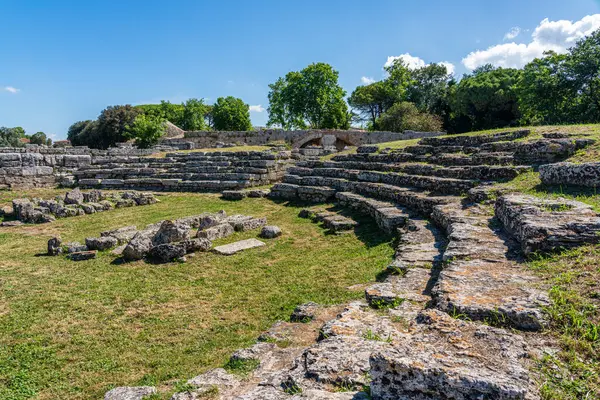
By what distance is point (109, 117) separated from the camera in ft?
152

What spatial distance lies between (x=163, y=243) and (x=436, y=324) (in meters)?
6.47

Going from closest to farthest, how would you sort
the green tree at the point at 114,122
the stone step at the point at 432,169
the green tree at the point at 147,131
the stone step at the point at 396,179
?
the stone step at the point at 432,169 < the stone step at the point at 396,179 < the green tree at the point at 147,131 < the green tree at the point at 114,122

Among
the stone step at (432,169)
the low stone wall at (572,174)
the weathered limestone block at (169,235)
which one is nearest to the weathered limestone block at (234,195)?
the stone step at (432,169)

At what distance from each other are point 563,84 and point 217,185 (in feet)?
64.0

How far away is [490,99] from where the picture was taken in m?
30.3

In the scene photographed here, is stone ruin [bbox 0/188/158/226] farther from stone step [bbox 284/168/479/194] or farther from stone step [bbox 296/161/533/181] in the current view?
stone step [bbox 296/161/533/181]

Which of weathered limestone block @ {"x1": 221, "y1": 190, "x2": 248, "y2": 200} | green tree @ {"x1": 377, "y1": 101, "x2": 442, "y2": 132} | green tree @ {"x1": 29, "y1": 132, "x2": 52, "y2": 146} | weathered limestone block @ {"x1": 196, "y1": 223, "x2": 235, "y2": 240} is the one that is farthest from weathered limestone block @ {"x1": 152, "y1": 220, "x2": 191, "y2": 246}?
green tree @ {"x1": 29, "y1": 132, "x2": 52, "y2": 146}

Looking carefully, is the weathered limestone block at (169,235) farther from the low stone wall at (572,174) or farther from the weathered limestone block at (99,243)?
the low stone wall at (572,174)

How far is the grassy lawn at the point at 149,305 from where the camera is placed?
3.92 metres

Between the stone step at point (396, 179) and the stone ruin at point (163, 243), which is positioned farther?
the stone step at point (396, 179)

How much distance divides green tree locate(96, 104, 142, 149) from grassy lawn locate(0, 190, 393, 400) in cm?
4042

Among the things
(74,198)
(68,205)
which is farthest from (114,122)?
(68,205)

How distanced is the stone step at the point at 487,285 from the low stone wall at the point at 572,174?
7.19 feet

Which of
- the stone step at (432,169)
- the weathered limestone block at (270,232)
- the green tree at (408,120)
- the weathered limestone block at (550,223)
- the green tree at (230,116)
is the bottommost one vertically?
the weathered limestone block at (270,232)
